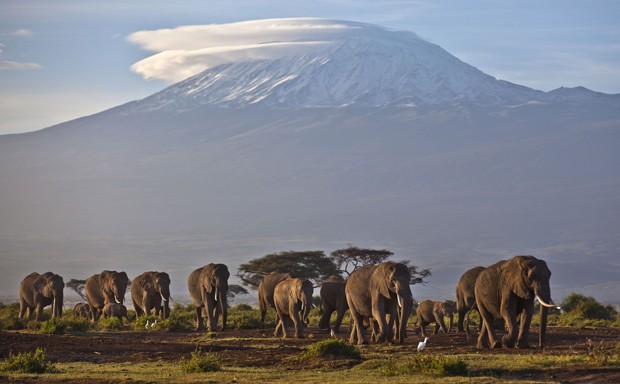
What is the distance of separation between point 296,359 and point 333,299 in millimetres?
10662

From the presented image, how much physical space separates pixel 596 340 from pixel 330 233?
405 feet

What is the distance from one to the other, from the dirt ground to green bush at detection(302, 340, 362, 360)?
0.71 meters

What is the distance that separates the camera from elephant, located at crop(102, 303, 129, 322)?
4380 cm

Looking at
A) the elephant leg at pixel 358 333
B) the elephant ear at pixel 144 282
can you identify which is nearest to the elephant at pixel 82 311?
the elephant ear at pixel 144 282

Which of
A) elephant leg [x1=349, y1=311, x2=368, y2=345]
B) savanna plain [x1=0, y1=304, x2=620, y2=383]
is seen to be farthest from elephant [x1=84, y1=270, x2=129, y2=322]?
elephant leg [x1=349, y1=311, x2=368, y2=345]

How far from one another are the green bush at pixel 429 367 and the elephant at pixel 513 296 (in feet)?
11.9

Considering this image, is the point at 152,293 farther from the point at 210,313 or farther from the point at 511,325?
the point at 511,325

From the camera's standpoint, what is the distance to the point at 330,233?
152 metres

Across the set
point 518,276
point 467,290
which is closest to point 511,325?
point 518,276

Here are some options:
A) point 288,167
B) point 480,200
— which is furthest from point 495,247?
point 288,167

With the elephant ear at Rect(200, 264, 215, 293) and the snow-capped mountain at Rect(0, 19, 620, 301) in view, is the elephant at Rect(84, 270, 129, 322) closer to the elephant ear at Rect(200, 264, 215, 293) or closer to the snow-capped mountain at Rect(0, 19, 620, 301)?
the elephant ear at Rect(200, 264, 215, 293)

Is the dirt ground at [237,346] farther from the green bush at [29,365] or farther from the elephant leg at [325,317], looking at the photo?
the green bush at [29,365]

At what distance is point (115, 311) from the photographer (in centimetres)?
4384

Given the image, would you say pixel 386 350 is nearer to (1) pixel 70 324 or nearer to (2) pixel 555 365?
(2) pixel 555 365
